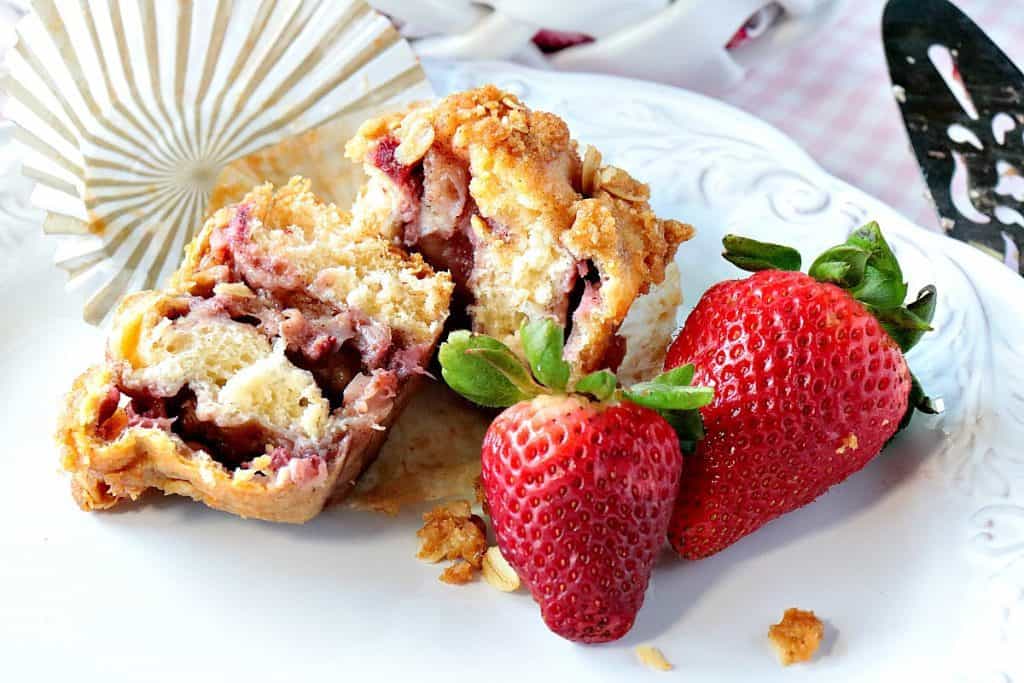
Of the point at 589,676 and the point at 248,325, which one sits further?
the point at 248,325

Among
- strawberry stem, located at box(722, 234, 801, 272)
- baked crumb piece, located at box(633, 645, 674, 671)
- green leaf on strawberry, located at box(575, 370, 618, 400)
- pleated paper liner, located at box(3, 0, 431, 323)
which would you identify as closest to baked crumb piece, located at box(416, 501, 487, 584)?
baked crumb piece, located at box(633, 645, 674, 671)

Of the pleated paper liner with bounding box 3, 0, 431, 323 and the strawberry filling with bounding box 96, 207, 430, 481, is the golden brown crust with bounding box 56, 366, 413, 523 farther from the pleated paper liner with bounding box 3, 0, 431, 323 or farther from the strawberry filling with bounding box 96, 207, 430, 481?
the pleated paper liner with bounding box 3, 0, 431, 323

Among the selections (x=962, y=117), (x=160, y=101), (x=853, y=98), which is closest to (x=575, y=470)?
(x=160, y=101)

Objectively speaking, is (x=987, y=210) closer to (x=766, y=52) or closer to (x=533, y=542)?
(x=766, y=52)

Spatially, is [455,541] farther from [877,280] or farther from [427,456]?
[877,280]

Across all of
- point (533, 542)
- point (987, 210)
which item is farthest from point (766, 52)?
point (533, 542)

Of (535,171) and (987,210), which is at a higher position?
(535,171)

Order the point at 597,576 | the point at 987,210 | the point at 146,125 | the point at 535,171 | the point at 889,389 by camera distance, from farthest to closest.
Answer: the point at 987,210 < the point at 146,125 < the point at 535,171 < the point at 889,389 < the point at 597,576

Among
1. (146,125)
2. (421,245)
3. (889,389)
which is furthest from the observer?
(146,125)
